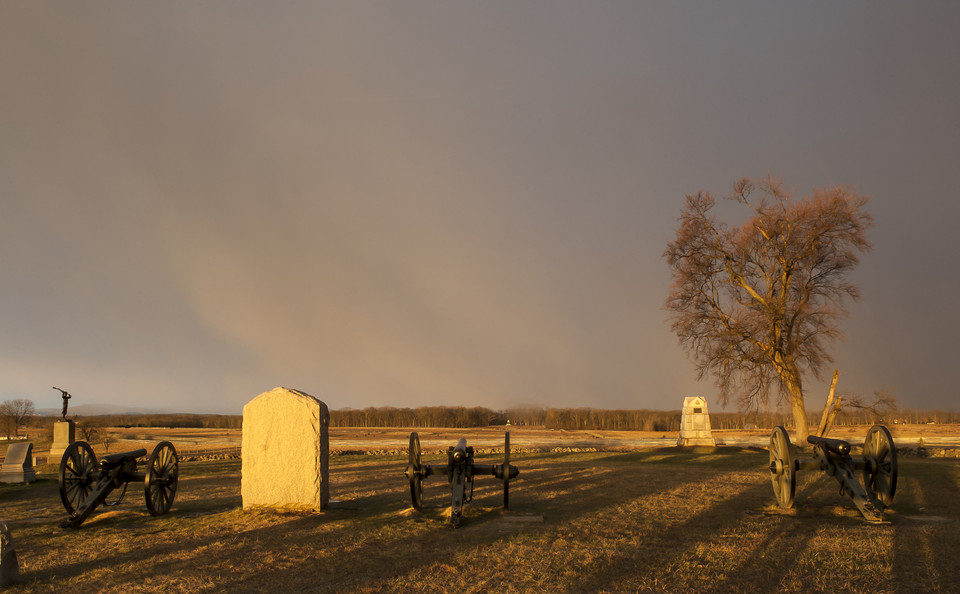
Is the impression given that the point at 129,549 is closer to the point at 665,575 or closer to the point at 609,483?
the point at 665,575

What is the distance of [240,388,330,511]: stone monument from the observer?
38.7 feet

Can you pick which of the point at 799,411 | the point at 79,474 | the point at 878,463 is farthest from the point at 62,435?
the point at 799,411

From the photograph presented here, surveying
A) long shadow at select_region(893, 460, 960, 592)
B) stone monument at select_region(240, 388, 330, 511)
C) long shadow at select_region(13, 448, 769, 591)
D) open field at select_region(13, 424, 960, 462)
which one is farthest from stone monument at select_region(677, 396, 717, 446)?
stone monument at select_region(240, 388, 330, 511)

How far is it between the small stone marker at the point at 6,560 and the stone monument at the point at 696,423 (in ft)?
87.9

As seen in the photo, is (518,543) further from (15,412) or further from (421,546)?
(15,412)

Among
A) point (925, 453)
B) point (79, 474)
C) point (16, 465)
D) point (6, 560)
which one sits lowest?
point (925, 453)

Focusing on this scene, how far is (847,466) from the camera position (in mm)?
10953

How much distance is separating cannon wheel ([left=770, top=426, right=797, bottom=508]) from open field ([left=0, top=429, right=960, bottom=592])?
1.06 feet

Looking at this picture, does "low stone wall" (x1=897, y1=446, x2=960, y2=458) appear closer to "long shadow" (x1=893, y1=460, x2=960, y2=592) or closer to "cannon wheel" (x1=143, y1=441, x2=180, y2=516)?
"long shadow" (x1=893, y1=460, x2=960, y2=592)

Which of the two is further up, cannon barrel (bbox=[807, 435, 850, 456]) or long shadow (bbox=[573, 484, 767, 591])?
cannon barrel (bbox=[807, 435, 850, 456])

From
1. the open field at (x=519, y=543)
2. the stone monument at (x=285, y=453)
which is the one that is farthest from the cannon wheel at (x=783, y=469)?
the stone monument at (x=285, y=453)

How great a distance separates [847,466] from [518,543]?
6.38 metres

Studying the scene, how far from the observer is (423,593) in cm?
649

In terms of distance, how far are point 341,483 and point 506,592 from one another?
11.3 m
